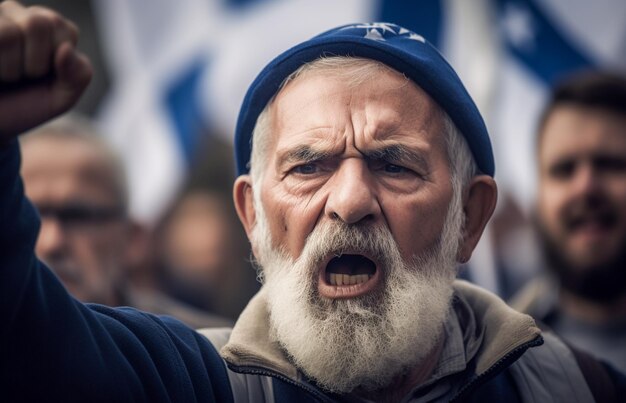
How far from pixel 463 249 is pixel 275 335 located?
685 mm

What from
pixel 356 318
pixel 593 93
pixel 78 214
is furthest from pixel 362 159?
pixel 593 93

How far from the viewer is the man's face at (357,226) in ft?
8.48

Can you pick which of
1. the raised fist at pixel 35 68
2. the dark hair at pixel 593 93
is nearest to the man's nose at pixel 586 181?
the dark hair at pixel 593 93

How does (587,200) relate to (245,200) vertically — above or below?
below

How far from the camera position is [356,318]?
102 inches

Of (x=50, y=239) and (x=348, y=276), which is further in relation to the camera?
(x=50, y=239)

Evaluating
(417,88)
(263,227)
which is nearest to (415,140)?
(417,88)

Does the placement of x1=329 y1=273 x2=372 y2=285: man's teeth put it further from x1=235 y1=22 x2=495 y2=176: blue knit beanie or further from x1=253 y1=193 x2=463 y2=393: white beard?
x1=235 y1=22 x2=495 y2=176: blue knit beanie

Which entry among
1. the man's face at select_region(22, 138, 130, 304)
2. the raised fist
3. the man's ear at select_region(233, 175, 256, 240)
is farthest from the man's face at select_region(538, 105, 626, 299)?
the raised fist

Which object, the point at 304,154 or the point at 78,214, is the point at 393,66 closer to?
the point at 304,154

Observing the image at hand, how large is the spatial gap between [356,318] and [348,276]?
0.13 meters

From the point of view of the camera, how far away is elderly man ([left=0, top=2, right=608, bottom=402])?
253cm

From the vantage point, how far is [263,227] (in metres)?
2.84

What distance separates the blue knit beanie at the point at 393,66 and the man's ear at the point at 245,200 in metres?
0.21
